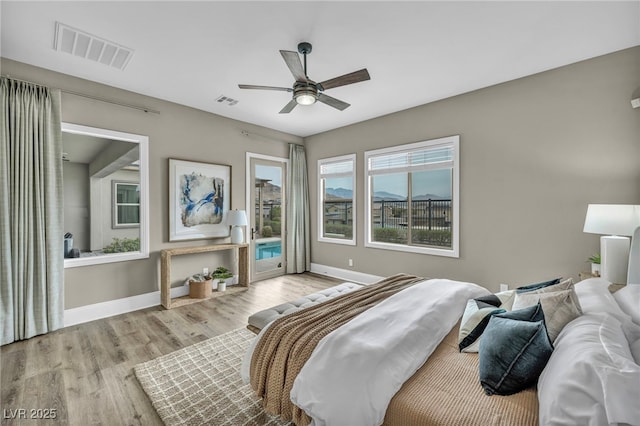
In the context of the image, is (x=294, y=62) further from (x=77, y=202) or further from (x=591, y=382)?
(x=77, y=202)

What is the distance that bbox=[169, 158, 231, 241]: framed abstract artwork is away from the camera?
4.09m

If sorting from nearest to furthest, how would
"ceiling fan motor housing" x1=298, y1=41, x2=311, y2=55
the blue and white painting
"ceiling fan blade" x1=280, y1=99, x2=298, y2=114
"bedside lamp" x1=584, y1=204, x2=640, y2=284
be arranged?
"bedside lamp" x1=584, y1=204, x2=640, y2=284 → "ceiling fan motor housing" x1=298, y1=41, x2=311, y2=55 → "ceiling fan blade" x1=280, y1=99, x2=298, y2=114 → the blue and white painting

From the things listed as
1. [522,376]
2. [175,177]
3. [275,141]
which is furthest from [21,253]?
[522,376]

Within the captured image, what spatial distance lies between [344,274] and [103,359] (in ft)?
12.1

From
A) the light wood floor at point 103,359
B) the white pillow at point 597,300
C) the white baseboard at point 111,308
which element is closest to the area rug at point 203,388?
the light wood floor at point 103,359

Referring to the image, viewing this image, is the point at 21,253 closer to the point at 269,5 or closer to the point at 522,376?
the point at 269,5

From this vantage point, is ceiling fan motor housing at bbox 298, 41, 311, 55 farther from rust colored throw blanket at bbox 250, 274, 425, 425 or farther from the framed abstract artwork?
Answer: the framed abstract artwork

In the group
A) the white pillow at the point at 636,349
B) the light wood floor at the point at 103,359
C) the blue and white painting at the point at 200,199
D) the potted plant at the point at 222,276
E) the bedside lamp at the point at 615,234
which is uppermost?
the blue and white painting at the point at 200,199

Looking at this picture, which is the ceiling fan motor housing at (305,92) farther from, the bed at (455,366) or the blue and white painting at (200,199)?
the blue and white painting at (200,199)

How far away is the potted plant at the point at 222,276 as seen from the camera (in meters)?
4.39

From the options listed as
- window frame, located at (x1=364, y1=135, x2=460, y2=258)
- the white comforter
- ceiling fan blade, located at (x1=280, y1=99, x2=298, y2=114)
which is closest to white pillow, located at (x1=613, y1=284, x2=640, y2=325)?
the white comforter

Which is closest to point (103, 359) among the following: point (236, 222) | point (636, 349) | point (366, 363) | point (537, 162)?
point (236, 222)

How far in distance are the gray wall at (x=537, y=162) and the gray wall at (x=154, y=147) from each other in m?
3.05

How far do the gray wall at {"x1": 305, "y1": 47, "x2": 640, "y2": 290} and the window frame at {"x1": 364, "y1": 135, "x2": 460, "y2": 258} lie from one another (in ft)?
0.25
